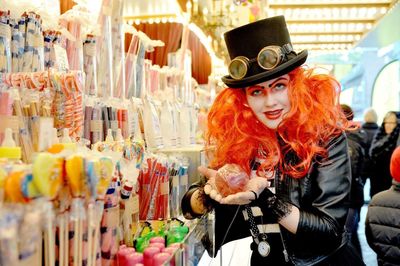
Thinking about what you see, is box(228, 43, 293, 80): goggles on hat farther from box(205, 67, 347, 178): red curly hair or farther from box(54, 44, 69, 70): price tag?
box(54, 44, 69, 70): price tag

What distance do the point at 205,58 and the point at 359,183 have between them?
3212 mm

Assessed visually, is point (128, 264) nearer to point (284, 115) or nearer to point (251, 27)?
point (284, 115)

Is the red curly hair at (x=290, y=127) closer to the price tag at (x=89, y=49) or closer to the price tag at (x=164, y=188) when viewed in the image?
the price tag at (x=164, y=188)

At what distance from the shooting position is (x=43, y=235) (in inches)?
Result: 36.1

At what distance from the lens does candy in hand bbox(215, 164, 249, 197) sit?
138 cm

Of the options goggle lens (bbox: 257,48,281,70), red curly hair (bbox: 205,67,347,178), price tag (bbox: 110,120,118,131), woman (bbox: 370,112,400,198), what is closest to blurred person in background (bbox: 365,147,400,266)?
red curly hair (bbox: 205,67,347,178)

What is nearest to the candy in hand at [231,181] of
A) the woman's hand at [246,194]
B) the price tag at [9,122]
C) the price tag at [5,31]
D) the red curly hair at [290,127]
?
the woman's hand at [246,194]

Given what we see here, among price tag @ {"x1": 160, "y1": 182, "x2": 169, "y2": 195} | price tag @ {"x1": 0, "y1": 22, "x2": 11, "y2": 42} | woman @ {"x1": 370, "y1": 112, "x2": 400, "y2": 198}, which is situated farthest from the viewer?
woman @ {"x1": 370, "y1": 112, "x2": 400, "y2": 198}

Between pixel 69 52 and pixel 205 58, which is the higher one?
pixel 205 58

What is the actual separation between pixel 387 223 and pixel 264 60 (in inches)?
59.0

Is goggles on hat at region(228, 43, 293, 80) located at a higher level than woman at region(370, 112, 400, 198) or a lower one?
higher

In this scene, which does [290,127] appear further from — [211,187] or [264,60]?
[211,187]

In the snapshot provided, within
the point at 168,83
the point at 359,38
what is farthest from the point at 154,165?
the point at 359,38

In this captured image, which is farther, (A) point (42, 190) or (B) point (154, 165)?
(B) point (154, 165)
